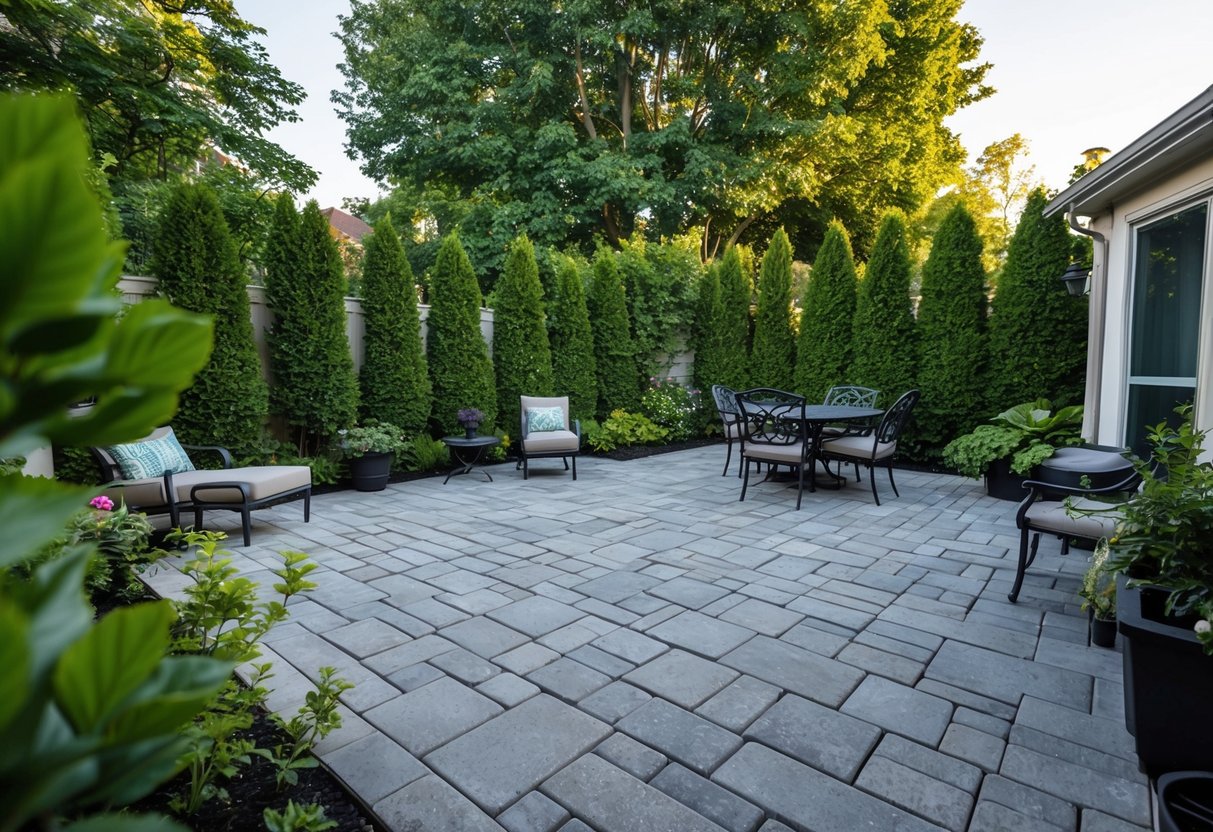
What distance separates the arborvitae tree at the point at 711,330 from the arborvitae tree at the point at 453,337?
3658 mm

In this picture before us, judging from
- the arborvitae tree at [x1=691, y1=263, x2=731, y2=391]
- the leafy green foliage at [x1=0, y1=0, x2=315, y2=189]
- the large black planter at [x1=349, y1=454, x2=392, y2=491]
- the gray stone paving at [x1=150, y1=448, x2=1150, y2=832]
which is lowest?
the gray stone paving at [x1=150, y1=448, x2=1150, y2=832]

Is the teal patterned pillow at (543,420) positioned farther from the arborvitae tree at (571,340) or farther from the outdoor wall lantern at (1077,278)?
the outdoor wall lantern at (1077,278)

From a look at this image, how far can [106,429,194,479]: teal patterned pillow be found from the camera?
12.4ft

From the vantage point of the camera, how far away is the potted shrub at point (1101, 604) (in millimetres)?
2438

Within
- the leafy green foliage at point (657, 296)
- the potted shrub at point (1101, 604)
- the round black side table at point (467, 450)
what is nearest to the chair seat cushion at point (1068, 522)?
the potted shrub at point (1101, 604)

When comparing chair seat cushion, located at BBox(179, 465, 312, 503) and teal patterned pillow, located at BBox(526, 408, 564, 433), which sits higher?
teal patterned pillow, located at BBox(526, 408, 564, 433)

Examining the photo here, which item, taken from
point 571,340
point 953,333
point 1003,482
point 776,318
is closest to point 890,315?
point 953,333

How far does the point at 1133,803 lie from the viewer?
61.9 inches

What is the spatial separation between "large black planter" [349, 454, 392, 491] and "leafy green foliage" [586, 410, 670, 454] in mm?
2810

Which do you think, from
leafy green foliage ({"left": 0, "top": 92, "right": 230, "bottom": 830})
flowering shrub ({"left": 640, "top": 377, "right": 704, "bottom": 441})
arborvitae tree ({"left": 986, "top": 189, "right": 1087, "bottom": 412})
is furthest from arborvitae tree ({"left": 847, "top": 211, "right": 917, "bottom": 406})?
leafy green foliage ({"left": 0, "top": 92, "right": 230, "bottom": 830})

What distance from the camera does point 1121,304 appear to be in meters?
4.22

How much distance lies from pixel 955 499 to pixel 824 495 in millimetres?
1111

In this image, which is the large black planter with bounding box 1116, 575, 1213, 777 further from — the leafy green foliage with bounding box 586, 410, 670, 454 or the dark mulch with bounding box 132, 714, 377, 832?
the leafy green foliage with bounding box 586, 410, 670, 454

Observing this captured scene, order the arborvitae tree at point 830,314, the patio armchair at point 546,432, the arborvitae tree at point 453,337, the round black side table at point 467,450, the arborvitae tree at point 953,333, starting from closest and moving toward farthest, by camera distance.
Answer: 1. the round black side table at point 467,450
2. the patio armchair at point 546,432
3. the arborvitae tree at point 953,333
4. the arborvitae tree at point 453,337
5. the arborvitae tree at point 830,314
